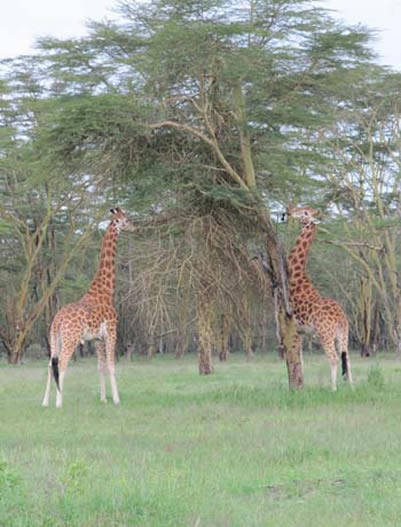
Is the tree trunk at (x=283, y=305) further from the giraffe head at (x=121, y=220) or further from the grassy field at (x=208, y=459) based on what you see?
the giraffe head at (x=121, y=220)

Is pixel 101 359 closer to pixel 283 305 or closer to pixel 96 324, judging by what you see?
pixel 96 324

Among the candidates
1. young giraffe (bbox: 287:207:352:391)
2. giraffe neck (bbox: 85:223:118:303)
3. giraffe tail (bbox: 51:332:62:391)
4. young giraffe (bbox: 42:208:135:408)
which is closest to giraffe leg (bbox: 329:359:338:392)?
young giraffe (bbox: 287:207:352:391)

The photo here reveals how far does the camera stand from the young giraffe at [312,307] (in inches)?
525

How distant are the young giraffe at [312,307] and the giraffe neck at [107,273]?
98.0 inches

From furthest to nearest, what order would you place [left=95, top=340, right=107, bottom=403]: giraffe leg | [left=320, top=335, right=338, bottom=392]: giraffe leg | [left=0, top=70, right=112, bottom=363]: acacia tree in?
[left=0, top=70, right=112, bottom=363]: acacia tree
[left=320, top=335, right=338, bottom=392]: giraffe leg
[left=95, top=340, right=107, bottom=403]: giraffe leg

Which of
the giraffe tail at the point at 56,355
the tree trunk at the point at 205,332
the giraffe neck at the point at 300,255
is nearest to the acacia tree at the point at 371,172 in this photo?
the tree trunk at the point at 205,332

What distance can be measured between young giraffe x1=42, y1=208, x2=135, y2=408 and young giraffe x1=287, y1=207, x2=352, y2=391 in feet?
7.67

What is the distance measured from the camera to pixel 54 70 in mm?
14000

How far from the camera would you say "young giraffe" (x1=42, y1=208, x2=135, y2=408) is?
1269cm

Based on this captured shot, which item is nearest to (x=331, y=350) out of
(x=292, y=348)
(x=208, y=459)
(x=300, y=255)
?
(x=292, y=348)

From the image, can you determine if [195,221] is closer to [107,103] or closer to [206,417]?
[107,103]

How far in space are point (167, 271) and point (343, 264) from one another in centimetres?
2329

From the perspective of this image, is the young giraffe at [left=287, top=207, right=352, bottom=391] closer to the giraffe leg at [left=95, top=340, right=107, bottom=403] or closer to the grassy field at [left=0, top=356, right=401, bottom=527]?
the grassy field at [left=0, top=356, right=401, bottom=527]

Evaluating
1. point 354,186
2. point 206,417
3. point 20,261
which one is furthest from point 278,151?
point 20,261
